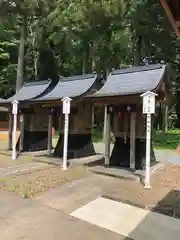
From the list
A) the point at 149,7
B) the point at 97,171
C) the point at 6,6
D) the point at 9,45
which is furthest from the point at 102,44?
the point at 97,171

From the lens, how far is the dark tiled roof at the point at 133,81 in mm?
8688

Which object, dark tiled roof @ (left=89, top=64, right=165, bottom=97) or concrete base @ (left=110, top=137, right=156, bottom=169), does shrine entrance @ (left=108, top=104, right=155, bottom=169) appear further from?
dark tiled roof @ (left=89, top=64, right=165, bottom=97)

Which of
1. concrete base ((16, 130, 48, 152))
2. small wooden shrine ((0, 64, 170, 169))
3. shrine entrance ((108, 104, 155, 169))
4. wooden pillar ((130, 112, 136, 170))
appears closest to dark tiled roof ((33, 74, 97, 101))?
small wooden shrine ((0, 64, 170, 169))

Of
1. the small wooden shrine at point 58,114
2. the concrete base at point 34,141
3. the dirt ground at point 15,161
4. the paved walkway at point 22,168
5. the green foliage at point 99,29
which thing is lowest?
the dirt ground at point 15,161

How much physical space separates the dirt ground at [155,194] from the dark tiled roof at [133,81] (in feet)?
8.91

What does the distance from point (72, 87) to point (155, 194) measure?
704 centimetres

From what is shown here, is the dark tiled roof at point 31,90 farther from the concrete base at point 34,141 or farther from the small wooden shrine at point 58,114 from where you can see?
the concrete base at point 34,141

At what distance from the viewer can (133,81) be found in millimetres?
9711

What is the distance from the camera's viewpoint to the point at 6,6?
43.5ft

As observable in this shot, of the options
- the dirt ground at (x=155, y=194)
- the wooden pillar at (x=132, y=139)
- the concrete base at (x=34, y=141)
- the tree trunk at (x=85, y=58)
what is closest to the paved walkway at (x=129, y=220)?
the dirt ground at (x=155, y=194)

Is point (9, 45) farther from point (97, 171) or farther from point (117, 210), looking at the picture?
point (117, 210)

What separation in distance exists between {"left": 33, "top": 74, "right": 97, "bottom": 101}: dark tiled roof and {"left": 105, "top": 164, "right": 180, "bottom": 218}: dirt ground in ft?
15.0

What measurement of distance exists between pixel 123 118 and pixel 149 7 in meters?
12.3

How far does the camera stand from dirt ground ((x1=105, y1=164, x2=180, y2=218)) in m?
5.80
